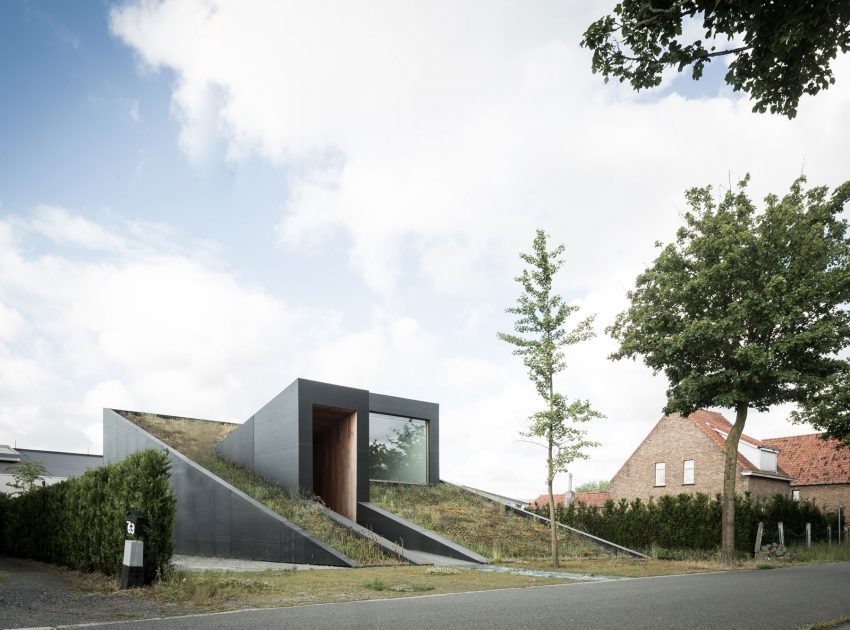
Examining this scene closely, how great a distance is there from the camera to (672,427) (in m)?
39.7

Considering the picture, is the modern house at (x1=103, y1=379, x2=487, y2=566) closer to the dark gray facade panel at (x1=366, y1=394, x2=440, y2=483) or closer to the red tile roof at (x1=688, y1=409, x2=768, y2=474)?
the dark gray facade panel at (x1=366, y1=394, x2=440, y2=483)

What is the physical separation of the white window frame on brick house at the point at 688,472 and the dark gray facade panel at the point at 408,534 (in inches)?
929

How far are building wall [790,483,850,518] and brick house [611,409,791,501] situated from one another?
1.15m

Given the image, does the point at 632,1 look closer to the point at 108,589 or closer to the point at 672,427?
the point at 108,589

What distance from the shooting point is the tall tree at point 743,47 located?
7.86 metres

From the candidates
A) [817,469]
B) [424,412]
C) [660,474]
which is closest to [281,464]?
[424,412]

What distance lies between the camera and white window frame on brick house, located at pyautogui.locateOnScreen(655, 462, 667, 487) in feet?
131

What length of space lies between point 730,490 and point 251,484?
14.5 meters

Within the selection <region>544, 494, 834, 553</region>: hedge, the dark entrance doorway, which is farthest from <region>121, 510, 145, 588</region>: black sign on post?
<region>544, 494, 834, 553</region>: hedge

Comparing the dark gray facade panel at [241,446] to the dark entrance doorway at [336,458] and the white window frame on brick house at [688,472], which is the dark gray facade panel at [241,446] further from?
the white window frame on brick house at [688,472]

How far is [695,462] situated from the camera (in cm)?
3800

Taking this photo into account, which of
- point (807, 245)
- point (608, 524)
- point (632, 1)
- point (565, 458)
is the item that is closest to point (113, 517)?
point (565, 458)

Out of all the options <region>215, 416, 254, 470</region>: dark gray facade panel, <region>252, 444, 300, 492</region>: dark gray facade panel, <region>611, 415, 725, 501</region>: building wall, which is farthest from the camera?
<region>611, 415, 725, 501</region>: building wall

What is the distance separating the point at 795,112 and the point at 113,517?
1216cm
